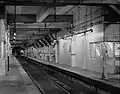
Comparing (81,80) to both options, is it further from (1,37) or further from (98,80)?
(1,37)

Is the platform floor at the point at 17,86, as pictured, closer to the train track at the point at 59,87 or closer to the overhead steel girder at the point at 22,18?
the train track at the point at 59,87

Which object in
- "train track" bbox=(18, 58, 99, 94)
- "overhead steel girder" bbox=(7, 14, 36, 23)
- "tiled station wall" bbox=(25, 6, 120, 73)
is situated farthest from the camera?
"overhead steel girder" bbox=(7, 14, 36, 23)

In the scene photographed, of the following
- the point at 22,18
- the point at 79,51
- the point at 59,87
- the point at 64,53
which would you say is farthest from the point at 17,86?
the point at 64,53

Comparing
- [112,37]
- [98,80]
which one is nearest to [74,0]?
[98,80]

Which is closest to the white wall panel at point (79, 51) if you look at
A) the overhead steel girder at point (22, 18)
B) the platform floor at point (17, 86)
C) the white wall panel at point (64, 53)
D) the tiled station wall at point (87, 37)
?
the tiled station wall at point (87, 37)

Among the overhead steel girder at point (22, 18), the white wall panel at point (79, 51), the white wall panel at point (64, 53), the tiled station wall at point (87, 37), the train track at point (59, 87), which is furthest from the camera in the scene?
the white wall panel at point (64, 53)

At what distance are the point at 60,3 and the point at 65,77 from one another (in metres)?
9.24

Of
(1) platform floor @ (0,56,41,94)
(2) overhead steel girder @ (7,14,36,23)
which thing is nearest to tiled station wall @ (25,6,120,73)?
(2) overhead steel girder @ (7,14,36,23)

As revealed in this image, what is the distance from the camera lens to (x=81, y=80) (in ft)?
43.5

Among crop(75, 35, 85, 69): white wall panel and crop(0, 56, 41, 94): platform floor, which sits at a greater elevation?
crop(75, 35, 85, 69): white wall panel

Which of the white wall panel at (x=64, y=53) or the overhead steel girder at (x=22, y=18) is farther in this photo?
the white wall panel at (x=64, y=53)

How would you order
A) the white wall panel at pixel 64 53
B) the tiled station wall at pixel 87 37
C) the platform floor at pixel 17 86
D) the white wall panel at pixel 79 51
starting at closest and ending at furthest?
the platform floor at pixel 17 86 < the tiled station wall at pixel 87 37 < the white wall panel at pixel 79 51 < the white wall panel at pixel 64 53

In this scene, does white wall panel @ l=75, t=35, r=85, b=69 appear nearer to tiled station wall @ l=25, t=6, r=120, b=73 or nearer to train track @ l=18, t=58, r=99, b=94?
tiled station wall @ l=25, t=6, r=120, b=73

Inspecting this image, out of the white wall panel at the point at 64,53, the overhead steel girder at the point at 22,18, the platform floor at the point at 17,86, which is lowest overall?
the platform floor at the point at 17,86
